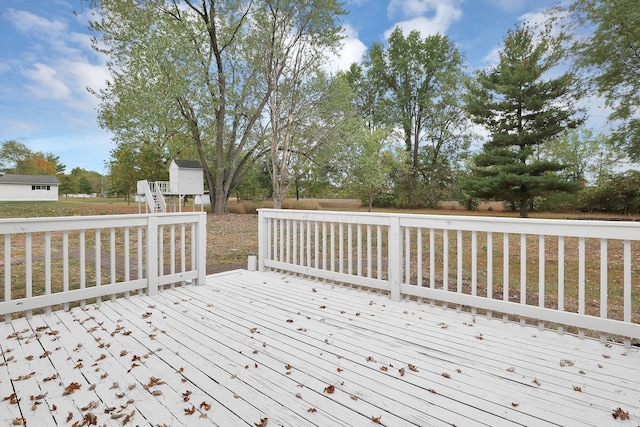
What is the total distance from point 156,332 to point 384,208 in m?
19.6

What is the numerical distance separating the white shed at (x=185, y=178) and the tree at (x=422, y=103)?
12.5 meters

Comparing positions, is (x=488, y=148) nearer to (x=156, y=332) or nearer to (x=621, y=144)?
(x=621, y=144)

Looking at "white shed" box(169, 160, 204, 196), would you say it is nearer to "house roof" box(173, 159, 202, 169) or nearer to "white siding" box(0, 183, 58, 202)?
"house roof" box(173, 159, 202, 169)

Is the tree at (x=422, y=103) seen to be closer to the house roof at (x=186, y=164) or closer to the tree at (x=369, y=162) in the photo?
the tree at (x=369, y=162)

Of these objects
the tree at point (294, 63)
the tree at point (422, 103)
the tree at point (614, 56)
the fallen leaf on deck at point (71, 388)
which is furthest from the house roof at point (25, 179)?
the tree at point (614, 56)

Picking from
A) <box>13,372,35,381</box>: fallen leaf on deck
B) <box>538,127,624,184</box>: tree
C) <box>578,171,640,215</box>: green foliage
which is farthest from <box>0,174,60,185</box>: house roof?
<box>578,171,640,215</box>: green foliage

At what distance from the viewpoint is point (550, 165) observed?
43.7 feet

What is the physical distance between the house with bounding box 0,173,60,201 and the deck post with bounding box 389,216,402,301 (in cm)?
3140

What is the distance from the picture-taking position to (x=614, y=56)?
29.9ft

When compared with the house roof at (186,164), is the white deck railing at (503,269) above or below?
below

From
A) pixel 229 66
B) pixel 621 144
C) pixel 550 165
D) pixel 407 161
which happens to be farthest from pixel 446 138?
pixel 229 66

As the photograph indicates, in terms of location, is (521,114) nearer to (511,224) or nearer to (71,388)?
(511,224)

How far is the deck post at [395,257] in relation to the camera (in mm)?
3158

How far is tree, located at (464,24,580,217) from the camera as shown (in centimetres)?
1319
